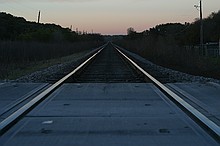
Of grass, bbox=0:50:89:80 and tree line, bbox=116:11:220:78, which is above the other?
tree line, bbox=116:11:220:78

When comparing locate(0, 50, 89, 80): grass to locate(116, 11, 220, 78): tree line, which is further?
locate(116, 11, 220, 78): tree line

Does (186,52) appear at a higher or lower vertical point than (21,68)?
higher

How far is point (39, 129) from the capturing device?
7.31 metres

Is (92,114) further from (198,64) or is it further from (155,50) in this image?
(155,50)

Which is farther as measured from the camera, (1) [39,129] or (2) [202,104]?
(2) [202,104]

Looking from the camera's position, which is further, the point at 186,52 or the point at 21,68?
the point at 186,52

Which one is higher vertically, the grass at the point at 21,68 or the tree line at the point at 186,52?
the tree line at the point at 186,52

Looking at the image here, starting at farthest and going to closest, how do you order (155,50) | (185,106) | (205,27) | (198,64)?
(205,27) → (155,50) → (198,64) → (185,106)

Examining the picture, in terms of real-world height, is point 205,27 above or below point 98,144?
above

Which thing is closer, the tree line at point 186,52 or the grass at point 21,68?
the grass at point 21,68

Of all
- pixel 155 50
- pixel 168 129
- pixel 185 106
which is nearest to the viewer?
pixel 168 129

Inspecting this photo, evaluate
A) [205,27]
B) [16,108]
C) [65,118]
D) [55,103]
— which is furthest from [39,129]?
[205,27]

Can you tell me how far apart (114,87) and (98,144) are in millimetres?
7679

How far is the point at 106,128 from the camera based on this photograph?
7359mm
